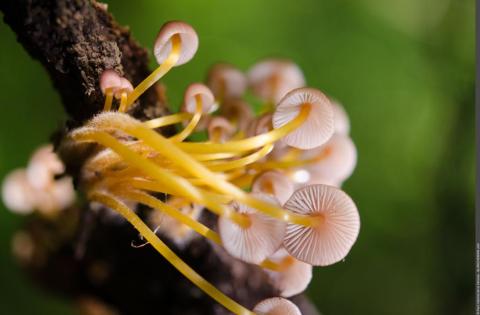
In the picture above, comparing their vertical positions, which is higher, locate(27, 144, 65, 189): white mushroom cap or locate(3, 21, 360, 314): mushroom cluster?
locate(27, 144, 65, 189): white mushroom cap

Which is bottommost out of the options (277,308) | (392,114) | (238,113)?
(277,308)

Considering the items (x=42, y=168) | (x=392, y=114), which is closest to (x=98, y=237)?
(x=42, y=168)

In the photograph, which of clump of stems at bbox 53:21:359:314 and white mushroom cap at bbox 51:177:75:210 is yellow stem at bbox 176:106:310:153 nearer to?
clump of stems at bbox 53:21:359:314

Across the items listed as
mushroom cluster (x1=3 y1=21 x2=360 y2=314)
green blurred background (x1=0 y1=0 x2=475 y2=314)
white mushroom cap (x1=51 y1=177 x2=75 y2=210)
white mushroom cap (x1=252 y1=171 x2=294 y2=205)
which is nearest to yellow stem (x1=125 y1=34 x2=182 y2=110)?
mushroom cluster (x1=3 y1=21 x2=360 y2=314)

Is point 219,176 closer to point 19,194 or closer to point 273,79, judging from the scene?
point 273,79

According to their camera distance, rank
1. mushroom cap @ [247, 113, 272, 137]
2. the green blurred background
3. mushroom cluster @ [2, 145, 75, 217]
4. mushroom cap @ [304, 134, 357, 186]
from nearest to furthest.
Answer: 1. mushroom cap @ [247, 113, 272, 137]
2. mushroom cap @ [304, 134, 357, 186]
3. mushroom cluster @ [2, 145, 75, 217]
4. the green blurred background

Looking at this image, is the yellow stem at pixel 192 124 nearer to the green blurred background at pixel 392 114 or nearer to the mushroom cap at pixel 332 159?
the mushroom cap at pixel 332 159

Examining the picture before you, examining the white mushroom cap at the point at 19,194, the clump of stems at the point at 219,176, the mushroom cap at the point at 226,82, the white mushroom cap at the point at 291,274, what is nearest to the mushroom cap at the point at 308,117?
the clump of stems at the point at 219,176

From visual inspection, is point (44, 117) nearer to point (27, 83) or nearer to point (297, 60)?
point (27, 83)
